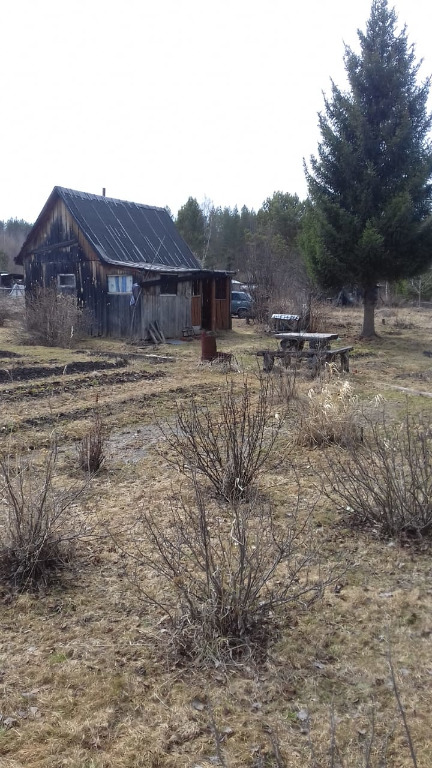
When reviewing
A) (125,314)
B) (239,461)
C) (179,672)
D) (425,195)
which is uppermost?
(425,195)

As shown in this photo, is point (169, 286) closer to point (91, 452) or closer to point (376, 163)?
point (376, 163)

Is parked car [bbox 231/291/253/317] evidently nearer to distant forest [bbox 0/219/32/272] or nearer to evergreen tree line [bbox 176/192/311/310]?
evergreen tree line [bbox 176/192/311/310]

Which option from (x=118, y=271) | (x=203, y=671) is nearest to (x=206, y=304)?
→ (x=118, y=271)

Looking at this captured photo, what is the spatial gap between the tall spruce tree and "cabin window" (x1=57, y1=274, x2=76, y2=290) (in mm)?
8699

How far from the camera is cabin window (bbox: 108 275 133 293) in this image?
1961cm

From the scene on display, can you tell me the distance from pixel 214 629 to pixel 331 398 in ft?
13.7

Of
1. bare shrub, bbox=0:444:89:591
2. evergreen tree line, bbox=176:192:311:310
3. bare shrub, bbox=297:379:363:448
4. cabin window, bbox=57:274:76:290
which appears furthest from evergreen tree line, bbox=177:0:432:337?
bare shrub, bbox=0:444:89:591

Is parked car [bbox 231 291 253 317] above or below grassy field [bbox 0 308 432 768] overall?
above

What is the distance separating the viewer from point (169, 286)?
20484 millimetres

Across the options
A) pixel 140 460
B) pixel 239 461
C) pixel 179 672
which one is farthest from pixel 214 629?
pixel 140 460

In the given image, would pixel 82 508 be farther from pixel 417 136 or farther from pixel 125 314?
pixel 417 136

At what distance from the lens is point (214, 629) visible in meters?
3.07

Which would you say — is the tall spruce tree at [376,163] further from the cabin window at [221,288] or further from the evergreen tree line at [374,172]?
the cabin window at [221,288]

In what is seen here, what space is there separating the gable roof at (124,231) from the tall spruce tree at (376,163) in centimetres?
592
